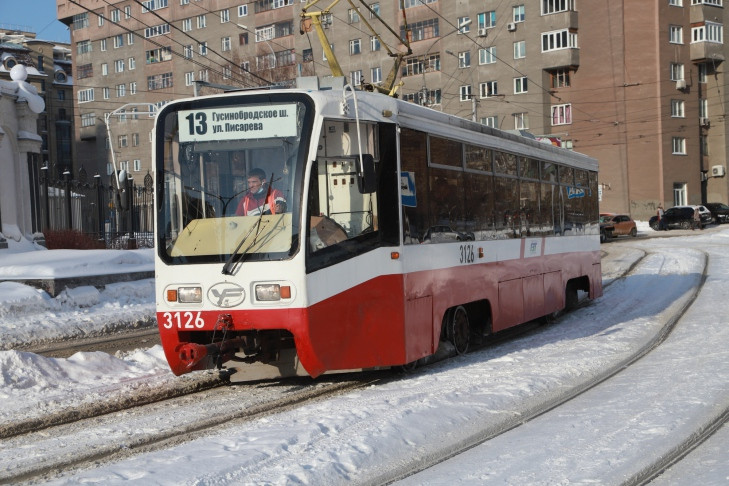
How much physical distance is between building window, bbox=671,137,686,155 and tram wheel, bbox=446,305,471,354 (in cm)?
5338

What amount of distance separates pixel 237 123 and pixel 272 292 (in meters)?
1.68

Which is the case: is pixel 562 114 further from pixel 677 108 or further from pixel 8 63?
pixel 8 63

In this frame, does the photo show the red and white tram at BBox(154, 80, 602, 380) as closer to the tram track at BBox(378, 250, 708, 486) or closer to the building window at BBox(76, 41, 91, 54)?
the tram track at BBox(378, 250, 708, 486)

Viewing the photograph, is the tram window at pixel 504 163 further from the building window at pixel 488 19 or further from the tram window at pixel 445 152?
the building window at pixel 488 19

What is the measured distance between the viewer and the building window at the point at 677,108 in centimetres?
6094

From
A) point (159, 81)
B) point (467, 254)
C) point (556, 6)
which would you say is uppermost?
point (556, 6)

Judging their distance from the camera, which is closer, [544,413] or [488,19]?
[544,413]

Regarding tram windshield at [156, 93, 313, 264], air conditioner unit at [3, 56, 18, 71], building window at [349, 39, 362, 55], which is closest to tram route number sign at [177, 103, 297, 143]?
tram windshield at [156, 93, 313, 264]

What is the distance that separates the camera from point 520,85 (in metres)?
61.8

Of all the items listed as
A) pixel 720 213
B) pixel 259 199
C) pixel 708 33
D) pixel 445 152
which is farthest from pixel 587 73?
pixel 259 199

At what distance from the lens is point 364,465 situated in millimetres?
6234

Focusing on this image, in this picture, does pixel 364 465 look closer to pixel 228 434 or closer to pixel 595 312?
pixel 228 434

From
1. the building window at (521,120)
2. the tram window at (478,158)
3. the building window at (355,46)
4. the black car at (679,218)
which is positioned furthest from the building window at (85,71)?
the tram window at (478,158)

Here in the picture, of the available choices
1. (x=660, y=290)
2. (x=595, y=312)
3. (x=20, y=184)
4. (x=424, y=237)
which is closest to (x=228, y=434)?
(x=424, y=237)
